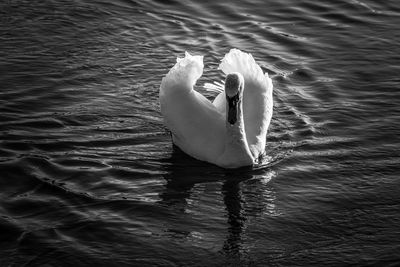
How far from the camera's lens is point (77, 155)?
13.7 m

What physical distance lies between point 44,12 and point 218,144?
6.75 metres

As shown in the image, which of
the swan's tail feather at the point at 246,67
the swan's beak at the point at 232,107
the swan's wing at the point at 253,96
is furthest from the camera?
the swan's tail feather at the point at 246,67

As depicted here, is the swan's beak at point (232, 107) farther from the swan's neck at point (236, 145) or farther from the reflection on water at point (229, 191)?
the reflection on water at point (229, 191)

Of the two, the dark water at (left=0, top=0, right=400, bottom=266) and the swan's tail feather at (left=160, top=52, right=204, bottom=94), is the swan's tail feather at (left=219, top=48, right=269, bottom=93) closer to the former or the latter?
the swan's tail feather at (left=160, top=52, right=204, bottom=94)

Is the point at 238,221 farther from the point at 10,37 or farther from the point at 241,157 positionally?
the point at 10,37

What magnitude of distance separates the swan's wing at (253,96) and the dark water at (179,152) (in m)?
0.42

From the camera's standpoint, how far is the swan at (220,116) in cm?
1384

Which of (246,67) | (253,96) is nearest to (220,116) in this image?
(253,96)

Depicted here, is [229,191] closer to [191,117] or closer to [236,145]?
[236,145]

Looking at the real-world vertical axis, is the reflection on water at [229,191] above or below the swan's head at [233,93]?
below

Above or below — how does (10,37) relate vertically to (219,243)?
above

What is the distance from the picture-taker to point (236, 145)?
13789mm

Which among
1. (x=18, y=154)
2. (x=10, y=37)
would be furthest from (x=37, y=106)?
(x=10, y=37)

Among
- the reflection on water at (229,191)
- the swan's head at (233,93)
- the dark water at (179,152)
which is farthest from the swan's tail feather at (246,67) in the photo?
the reflection on water at (229,191)
